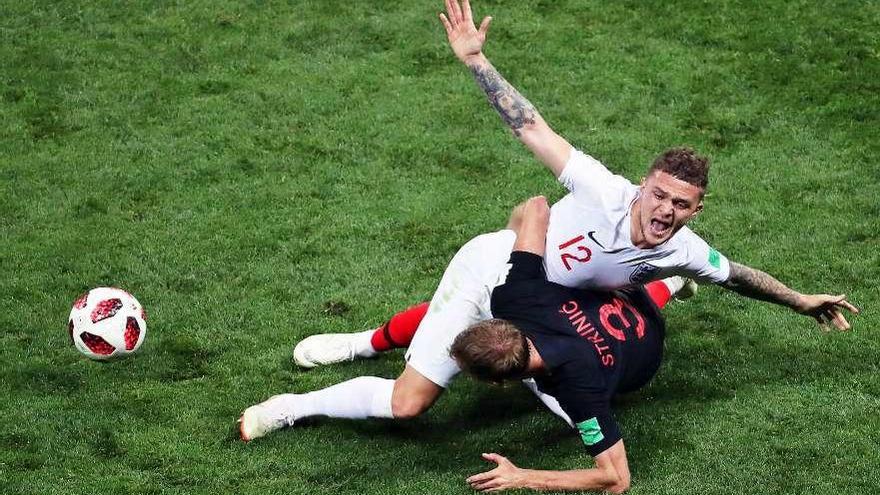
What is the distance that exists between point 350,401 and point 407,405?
371mm

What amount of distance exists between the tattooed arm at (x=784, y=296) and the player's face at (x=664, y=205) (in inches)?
32.5

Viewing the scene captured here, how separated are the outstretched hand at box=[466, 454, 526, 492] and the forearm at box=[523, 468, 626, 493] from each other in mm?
46

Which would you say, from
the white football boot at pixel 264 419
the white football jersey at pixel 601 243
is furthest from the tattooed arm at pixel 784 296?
the white football boot at pixel 264 419

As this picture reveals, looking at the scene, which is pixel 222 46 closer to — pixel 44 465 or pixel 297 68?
pixel 297 68

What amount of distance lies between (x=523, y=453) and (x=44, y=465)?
2770mm

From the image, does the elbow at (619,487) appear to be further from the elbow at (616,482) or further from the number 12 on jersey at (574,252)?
the number 12 on jersey at (574,252)

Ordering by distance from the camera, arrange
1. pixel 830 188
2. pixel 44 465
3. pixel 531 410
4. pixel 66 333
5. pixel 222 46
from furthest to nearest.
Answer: pixel 222 46 < pixel 830 188 < pixel 66 333 < pixel 531 410 < pixel 44 465

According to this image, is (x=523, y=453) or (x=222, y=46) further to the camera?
(x=222, y=46)

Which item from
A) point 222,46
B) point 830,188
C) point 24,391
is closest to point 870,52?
point 830,188

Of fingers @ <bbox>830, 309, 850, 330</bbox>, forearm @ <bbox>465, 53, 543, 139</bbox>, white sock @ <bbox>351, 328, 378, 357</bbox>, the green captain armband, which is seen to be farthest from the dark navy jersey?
white sock @ <bbox>351, 328, 378, 357</bbox>

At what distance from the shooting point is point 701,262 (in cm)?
758

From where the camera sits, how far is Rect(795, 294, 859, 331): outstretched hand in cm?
792

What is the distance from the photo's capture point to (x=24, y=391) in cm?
839

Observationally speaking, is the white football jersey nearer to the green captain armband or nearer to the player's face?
the player's face
